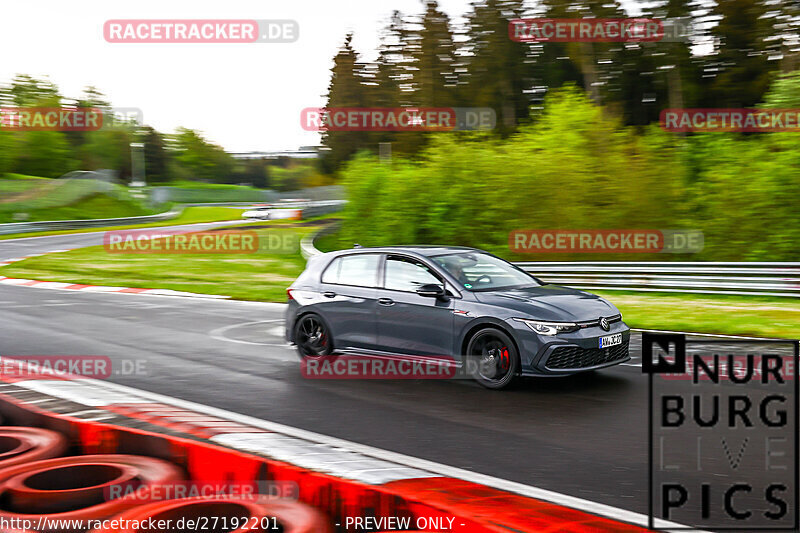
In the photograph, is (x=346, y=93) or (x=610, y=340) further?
(x=346, y=93)

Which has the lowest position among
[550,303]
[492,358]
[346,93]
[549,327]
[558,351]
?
[492,358]

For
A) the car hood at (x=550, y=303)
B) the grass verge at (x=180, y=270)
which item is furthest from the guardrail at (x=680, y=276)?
the car hood at (x=550, y=303)

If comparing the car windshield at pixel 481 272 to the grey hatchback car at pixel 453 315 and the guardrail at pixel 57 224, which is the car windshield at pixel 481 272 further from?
the guardrail at pixel 57 224

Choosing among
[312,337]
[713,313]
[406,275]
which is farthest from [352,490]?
[713,313]

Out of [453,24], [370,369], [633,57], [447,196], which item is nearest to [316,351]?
[370,369]

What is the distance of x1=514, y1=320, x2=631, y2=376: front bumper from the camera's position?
771 centimetres

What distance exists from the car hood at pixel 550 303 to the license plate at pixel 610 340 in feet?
0.76

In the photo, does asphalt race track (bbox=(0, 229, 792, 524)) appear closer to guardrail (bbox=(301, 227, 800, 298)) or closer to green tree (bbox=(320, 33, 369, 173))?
guardrail (bbox=(301, 227, 800, 298))

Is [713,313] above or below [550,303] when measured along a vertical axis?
below

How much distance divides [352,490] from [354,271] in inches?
232

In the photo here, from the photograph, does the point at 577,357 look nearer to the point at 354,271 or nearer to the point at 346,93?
the point at 354,271

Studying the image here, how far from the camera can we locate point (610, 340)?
26.5ft

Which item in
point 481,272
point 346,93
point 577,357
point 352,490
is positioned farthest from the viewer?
point 346,93

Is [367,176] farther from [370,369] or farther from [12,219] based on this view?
[12,219]
